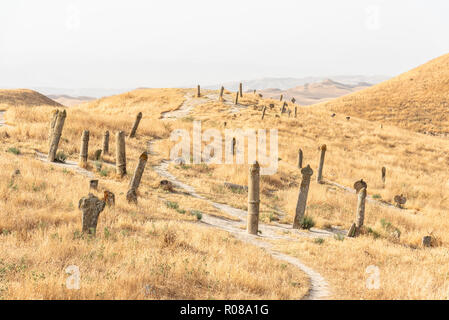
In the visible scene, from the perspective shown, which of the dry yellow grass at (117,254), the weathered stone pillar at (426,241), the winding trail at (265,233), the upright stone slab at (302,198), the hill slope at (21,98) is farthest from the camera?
the hill slope at (21,98)

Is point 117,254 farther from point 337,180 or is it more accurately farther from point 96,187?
point 337,180

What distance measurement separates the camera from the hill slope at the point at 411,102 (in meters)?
69.7

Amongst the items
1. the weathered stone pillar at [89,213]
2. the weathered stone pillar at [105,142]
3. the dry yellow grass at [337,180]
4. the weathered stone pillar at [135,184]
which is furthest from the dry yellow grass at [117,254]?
the weathered stone pillar at [105,142]

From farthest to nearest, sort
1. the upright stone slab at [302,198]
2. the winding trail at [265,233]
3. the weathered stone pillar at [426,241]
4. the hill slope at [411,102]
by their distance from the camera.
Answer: the hill slope at [411,102] → the upright stone slab at [302,198] → the weathered stone pillar at [426,241] → the winding trail at [265,233]

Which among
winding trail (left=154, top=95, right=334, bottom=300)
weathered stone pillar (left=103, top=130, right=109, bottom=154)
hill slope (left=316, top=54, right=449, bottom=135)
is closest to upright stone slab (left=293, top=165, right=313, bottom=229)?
winding trail (left=154, top=95, right=334, bottom=300)

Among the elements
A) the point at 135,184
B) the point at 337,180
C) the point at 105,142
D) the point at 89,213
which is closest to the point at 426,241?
the point at 135,184

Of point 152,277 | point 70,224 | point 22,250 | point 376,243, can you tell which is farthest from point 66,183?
point 376,243

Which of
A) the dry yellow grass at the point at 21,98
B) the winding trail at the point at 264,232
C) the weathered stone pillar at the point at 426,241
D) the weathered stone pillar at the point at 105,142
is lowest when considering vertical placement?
the weathered stone pillar at the point at 426,241

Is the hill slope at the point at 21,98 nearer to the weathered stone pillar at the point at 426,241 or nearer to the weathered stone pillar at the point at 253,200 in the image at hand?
the weathered stone pillar at the point at 253,200

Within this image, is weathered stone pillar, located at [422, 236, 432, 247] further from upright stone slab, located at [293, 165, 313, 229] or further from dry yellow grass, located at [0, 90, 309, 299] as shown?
dry yellow grass, located at [0, 90, 309, 299]

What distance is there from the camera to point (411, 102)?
253 feet

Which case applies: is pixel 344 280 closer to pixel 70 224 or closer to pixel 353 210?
pixel 70 224

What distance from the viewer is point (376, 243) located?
1249cm
